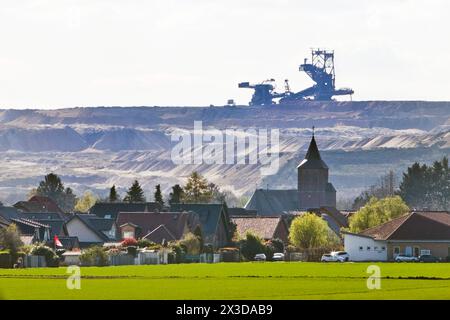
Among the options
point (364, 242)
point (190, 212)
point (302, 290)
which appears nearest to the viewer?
point (302, 290)

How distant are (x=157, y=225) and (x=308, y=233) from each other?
518 inches

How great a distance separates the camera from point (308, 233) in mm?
126438

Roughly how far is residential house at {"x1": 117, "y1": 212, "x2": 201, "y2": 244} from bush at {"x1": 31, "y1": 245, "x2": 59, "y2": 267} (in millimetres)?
28623

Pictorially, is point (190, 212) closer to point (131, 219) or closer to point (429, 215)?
point (131, 219)

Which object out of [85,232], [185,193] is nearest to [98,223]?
[85,232]

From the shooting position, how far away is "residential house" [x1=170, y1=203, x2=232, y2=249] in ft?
429

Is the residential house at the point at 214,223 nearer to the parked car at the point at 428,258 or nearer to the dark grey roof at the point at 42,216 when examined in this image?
the dark grey roof at the point at 42,216

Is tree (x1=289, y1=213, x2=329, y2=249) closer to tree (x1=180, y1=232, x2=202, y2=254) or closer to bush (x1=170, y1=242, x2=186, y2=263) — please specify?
tree (x1=180, y1=232, x2=202, y2=254)

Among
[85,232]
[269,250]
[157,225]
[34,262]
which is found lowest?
[269,250]

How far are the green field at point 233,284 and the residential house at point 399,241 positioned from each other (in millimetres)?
33370

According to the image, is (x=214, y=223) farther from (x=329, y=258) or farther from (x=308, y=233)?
(x=329, y=258)
